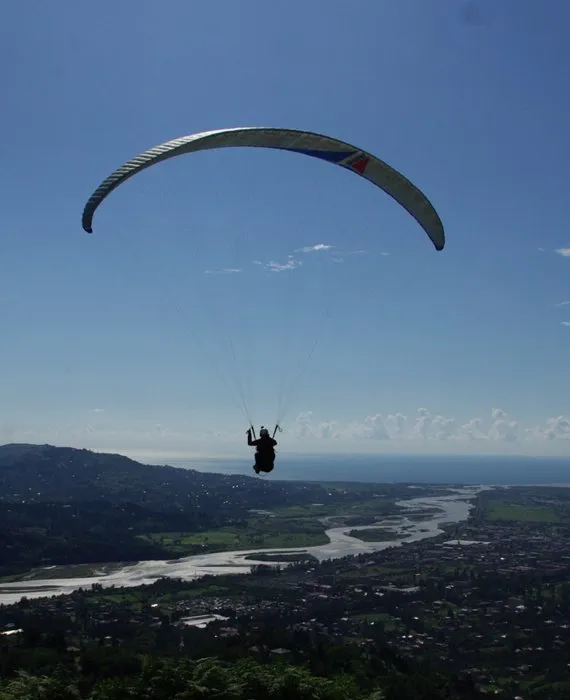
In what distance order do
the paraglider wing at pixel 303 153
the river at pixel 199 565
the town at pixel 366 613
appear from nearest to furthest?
the paraglider wing at pixel 303 153 < the town at pixel 366 613 < the river at pixel 199 565

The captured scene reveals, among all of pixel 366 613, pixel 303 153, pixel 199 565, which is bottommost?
pixel 199 565

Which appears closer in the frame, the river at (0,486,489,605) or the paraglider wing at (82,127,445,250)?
the paraglider wing at (82,127,445,250)

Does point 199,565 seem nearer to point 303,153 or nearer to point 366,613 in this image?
point 366,613

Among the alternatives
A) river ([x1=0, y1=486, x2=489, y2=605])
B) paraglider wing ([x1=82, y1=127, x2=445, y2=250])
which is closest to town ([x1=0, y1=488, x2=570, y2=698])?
river ([x1=0, y1=486, x2=489, y2=605])

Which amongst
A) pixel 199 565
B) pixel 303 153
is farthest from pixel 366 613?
pixel 303 153

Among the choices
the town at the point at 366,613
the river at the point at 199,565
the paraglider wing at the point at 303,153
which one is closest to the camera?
the paraglider wing at the point at 303,153

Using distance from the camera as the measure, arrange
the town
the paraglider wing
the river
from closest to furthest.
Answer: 1. the paraglider wing
2. the town
3. the river

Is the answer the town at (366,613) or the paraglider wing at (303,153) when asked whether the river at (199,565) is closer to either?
the town at (366,613)

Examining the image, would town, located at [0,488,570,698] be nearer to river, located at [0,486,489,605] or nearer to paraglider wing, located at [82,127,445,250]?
river, located at [0,486,489,605]

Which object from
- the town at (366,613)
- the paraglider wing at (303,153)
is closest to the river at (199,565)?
the town at (366,613)
